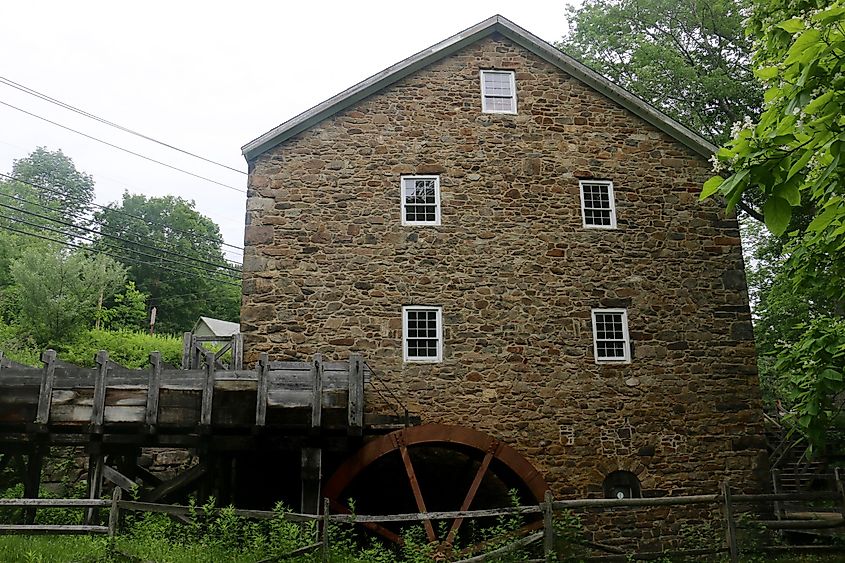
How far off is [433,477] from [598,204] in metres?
5.77

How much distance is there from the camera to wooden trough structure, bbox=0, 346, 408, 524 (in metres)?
9.39

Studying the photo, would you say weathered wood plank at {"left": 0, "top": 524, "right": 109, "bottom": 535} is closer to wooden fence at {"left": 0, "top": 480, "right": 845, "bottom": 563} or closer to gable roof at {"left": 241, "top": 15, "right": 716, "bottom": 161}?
wooden fence at {"left": 0, "top": 480, "right": 845, "bottom": 563}

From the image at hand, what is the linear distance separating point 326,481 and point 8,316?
1909 centimetres

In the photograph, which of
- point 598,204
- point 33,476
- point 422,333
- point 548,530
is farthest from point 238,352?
point 598,204

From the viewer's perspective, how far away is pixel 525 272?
12.6 m

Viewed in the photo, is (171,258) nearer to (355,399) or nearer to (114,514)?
(355,399)

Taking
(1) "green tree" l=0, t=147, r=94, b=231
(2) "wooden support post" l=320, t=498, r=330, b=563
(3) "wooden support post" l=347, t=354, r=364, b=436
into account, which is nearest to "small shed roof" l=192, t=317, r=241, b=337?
(1) "green tree" l=0, t=147, r=94, b=231

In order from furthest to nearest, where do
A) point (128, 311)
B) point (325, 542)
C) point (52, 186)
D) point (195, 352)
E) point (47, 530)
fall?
point (52, 186) → point (128, 311) → point (195, 352) → point (325, 542) → point (47, 530)

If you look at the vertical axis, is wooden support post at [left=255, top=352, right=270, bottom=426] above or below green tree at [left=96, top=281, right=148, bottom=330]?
below

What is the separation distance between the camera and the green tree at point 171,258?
38.1 metres

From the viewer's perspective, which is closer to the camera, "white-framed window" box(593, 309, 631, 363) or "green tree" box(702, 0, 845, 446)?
"green tree" box(702, 0, 845, 446)

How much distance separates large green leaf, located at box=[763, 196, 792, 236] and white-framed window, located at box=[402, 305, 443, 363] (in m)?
8.67

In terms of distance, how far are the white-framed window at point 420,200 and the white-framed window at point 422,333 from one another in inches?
63.5

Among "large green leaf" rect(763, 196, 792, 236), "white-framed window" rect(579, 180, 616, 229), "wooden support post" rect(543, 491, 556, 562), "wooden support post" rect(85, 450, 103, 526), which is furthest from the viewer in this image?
"white-framed window" rect(579, 180, 616, 229)
